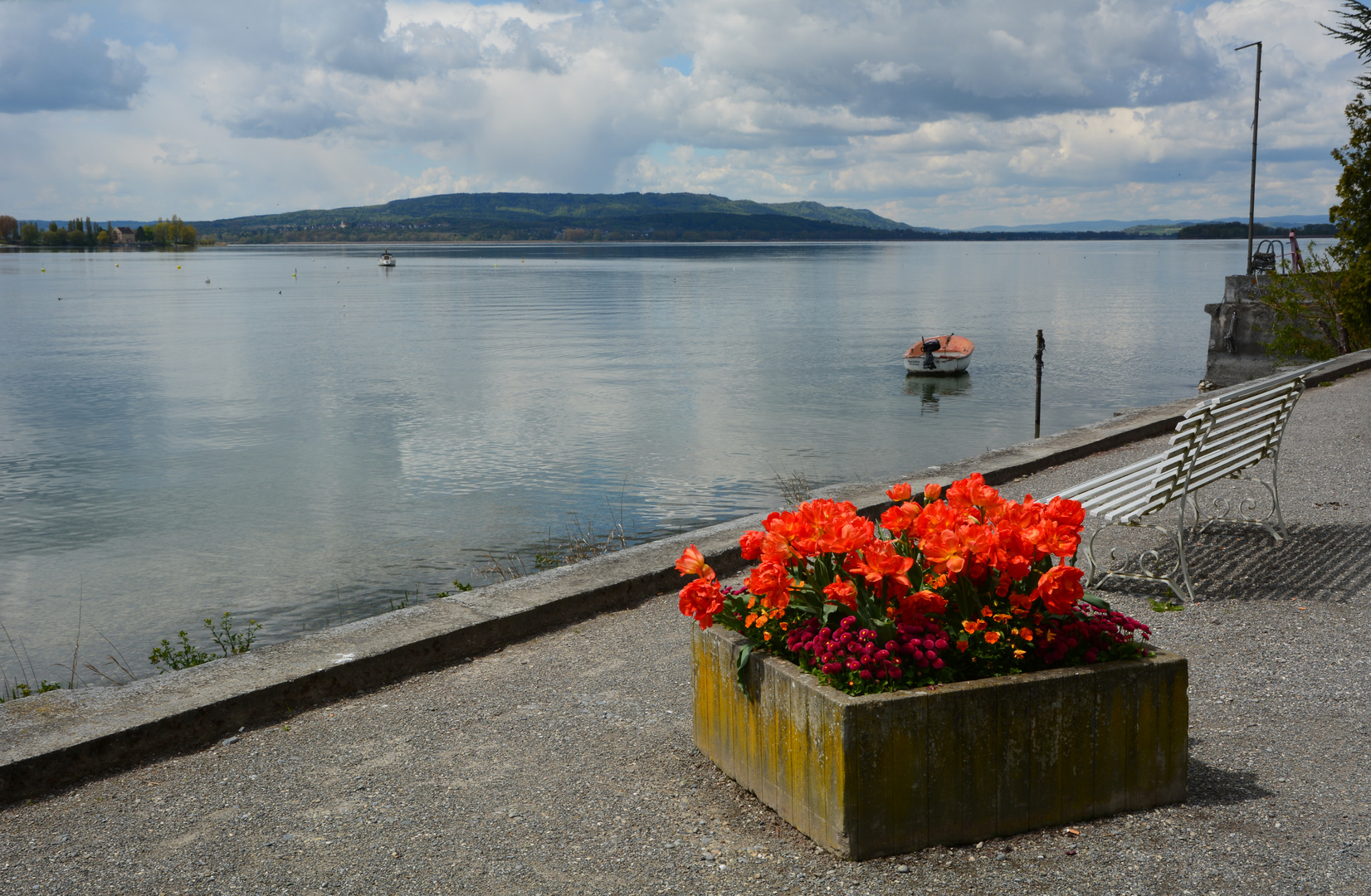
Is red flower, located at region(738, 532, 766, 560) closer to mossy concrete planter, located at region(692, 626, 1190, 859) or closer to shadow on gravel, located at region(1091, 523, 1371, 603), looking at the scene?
mossy concrete planter, located at region(692, 626, 1190, 859)

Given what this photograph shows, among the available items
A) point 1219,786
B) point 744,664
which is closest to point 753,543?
point 744,664

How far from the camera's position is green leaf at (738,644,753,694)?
3.65 metres

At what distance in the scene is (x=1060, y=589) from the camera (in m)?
3.50

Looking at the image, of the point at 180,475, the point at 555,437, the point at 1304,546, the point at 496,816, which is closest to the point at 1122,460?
the point at 1304,546

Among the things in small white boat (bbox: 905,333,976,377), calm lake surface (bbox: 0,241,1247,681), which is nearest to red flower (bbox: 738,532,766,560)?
calm lake surface (bbox: 0,241,1247,681)

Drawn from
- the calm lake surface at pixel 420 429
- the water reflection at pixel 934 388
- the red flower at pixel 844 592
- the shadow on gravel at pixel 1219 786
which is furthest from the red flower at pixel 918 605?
the water reflection at pixel 934 388

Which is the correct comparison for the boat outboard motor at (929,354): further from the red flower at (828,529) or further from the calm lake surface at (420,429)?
the red flower at (828,529)

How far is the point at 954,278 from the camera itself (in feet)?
349

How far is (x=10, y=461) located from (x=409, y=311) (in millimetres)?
41738

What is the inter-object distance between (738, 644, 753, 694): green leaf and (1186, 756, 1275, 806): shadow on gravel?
153cm

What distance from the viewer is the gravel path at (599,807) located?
326cm

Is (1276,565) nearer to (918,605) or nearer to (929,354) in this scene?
(918,605)

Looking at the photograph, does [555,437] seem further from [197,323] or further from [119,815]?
[197,323]

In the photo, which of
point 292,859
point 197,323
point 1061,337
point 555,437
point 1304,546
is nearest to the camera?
point 292,859
